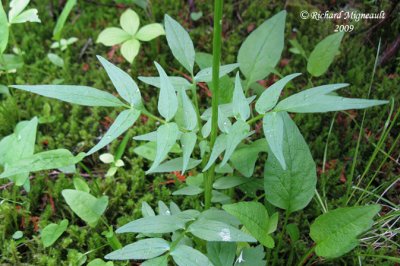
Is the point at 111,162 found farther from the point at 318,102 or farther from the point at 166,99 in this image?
the point at 318,102

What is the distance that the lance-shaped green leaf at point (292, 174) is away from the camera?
133cm

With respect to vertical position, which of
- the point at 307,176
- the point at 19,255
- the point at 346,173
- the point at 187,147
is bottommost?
the point at 19,255

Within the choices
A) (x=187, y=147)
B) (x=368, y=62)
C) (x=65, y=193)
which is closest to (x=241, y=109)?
(x=187, y=147)

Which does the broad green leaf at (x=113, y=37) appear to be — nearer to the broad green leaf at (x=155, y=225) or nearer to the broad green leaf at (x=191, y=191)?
the broad green leaf at (x=191, y=191)

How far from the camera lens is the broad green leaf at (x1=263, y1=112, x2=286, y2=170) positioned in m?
0.99

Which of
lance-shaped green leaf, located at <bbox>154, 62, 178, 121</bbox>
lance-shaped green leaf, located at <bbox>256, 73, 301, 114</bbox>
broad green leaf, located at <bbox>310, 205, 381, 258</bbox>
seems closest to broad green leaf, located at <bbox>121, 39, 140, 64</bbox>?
lance-shaped green leaf, located at <bbox>154, 62, 178, 121</bbox>

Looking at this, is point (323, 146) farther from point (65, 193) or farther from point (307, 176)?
point (65, 193)

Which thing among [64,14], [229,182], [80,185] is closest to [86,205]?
[80,185]

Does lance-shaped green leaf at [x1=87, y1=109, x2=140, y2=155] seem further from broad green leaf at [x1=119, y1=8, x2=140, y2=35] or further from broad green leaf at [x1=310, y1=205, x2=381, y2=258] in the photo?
broad green leaf at [x1=119, y1=8, x2=140, y2=35]

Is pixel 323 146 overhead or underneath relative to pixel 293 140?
underneath

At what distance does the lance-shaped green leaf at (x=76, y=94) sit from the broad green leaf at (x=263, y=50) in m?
0.64

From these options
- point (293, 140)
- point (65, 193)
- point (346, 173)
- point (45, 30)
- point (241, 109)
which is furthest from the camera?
point (45, 30)

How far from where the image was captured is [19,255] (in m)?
1.60

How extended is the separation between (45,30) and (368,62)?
1596 mm
